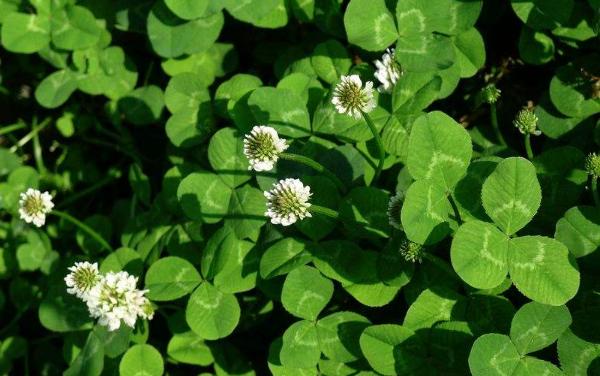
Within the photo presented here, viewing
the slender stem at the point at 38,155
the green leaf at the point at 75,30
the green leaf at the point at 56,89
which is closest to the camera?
the green leaf at the point at 75,30

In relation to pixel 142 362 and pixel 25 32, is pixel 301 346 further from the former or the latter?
pixel 25 32

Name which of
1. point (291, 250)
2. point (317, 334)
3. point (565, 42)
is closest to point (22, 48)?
point (291, 250)

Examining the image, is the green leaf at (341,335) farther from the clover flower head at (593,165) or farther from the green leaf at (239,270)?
the clover flower head at (593,165)

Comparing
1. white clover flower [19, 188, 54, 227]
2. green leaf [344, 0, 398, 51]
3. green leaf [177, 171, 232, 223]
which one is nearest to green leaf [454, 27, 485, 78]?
green leaf [344, 0, 398, 51]

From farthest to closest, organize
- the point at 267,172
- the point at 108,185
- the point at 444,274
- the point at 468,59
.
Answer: the point at 108,185 < the point at 468,59 < the point at 267,172 < the point at 444,274

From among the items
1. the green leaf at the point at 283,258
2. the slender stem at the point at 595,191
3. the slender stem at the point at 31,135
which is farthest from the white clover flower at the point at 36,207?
the slender stem at the point at 595,191

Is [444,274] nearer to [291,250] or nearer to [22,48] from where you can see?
[291,250]

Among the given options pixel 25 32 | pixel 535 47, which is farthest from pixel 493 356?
pixel 25 32
